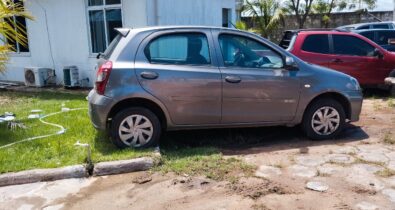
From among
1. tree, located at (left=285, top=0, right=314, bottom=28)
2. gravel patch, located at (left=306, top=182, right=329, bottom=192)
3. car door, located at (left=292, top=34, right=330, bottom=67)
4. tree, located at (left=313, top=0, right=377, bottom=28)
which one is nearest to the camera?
gravel patch, located at (left=306, top=182, right=329, bottom=192)

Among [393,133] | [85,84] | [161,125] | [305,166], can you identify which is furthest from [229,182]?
[85,84]

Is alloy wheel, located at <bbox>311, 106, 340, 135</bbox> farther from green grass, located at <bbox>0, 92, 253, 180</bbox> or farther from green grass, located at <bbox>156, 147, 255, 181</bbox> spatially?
green grass, located at <bbox>156, 147, 255, 181</bbox>

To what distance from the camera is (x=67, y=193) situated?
450 cm

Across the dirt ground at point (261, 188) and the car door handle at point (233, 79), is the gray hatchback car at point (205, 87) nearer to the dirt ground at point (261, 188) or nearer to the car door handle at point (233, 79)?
the car door handle at point (233, 79)

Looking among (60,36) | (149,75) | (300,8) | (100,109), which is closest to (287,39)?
(149,75)

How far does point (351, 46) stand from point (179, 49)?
545 cm

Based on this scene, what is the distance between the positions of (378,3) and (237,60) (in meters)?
23.7

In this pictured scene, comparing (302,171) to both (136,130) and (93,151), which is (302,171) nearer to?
(136,130)

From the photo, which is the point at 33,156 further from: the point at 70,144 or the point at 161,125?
the point at 161,125

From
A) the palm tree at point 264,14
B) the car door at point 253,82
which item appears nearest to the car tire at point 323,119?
the car door at point 253,82

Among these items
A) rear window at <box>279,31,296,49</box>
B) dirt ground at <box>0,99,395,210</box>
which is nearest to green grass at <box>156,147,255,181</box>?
dirt ground at <box>0,99,395,210</box>

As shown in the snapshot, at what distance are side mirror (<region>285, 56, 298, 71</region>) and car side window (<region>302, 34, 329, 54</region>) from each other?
11.4 feet

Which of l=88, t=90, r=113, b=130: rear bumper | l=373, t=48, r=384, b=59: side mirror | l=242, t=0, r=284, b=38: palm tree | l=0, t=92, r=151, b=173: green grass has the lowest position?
l=0, t=92, r=151, b=173: green grass

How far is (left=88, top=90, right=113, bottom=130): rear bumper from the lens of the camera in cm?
534
